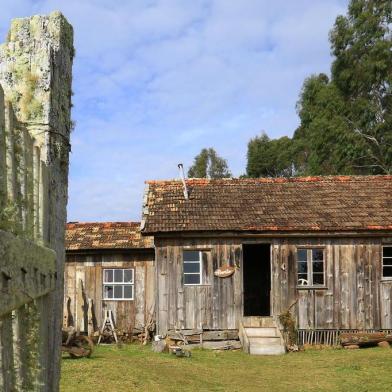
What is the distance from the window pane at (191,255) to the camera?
54.9ft

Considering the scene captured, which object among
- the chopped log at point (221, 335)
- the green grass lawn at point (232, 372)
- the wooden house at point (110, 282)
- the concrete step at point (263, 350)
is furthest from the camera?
the wooden house at point (110, 282)

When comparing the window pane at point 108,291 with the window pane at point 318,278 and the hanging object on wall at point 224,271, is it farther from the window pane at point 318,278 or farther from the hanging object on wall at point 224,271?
the window pane at point 318,278

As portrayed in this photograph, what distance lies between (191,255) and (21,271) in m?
15.2

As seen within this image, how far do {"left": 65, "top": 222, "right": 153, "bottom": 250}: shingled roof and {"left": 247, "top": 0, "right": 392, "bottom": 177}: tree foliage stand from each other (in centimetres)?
2025

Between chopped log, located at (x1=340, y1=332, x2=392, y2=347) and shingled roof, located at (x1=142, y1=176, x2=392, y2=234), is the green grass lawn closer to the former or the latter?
chopped log, located at (x1=340, y1=332, x2=392, y2=347)

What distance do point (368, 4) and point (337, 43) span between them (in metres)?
3.05

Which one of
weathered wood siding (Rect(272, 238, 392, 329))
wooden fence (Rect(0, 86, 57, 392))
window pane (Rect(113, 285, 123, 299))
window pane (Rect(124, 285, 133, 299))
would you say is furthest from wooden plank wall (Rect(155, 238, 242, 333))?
wooden fence (Rect(0, 86, 57, 392))

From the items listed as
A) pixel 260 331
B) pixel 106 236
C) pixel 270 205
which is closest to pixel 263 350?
pixel 260 331

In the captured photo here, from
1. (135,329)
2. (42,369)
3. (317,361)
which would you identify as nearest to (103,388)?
(317,361)

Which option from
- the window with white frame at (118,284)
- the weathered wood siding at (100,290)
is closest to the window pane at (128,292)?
the window with white frame at (118,284)

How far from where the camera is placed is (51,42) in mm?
2246

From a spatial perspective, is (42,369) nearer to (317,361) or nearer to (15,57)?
(15,57)

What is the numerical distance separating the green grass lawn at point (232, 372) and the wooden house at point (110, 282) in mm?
2883

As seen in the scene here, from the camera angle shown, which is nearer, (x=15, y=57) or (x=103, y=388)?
(x=15, y=57)
